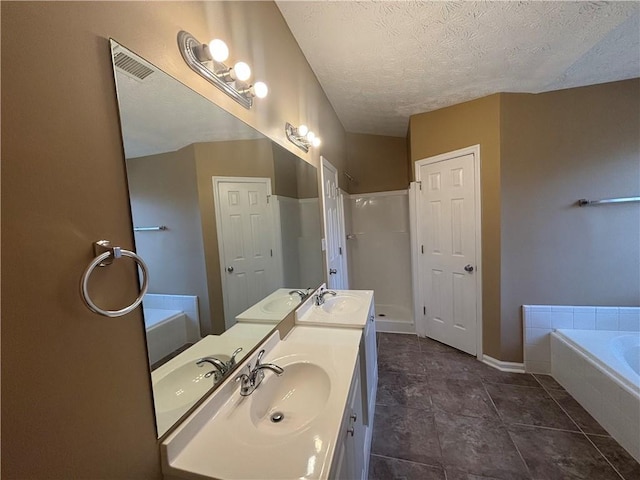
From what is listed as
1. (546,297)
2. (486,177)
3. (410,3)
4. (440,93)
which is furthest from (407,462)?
(440,93)

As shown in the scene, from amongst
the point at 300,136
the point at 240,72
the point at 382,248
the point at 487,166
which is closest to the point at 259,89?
the point at 240,72

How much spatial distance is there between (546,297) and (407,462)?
5.97 ft

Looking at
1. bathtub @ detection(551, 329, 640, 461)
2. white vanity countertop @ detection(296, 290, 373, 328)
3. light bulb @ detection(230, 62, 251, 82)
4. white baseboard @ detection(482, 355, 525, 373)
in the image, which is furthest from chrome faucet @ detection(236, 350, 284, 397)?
white baseboard @ detection(482, 355, 525, 373)

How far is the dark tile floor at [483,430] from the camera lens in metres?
1.47

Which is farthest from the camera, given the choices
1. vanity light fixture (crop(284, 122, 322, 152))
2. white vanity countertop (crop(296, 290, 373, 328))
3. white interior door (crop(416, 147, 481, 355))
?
white interior door (crop(416, 147, 481, 355))

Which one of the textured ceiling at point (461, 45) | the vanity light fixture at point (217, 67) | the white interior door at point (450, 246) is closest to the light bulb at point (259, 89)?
the vanity light fixture at point (217, 67)

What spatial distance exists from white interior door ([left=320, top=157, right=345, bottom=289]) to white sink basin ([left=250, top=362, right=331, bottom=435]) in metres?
1.25

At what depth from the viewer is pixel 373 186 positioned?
3.65 meters

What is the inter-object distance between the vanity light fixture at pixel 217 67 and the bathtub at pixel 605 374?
101 inches

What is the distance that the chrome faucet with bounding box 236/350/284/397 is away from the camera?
0.98 m

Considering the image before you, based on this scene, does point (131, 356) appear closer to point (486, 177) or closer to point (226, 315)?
point (226, 315)

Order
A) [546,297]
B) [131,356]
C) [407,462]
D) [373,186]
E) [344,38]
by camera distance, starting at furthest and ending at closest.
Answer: [373,186], [546,297], [344,38], [407,462], [131,356]

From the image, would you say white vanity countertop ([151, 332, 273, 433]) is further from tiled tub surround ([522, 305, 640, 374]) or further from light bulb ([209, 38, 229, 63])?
tiled tub surround ([522, 305, 640, 374])

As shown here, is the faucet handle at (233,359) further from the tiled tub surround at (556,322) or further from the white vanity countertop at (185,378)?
the tiled tub surround at (556,322)
